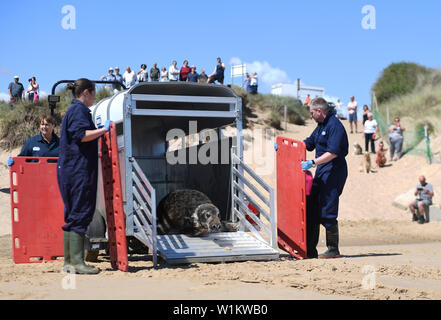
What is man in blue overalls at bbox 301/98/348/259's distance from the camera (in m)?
7.49

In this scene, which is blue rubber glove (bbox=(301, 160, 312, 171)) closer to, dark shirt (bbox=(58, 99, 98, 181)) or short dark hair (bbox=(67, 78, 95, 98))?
dark shirt (bbox=(58, 99, 98, 181))

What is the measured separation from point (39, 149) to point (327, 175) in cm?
397

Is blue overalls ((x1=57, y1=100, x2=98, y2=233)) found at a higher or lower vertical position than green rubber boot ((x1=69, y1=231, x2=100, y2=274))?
Answer: higher

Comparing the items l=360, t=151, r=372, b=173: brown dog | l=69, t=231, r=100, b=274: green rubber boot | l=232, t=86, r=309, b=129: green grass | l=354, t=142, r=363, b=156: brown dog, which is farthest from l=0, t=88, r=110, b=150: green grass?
l=69, t=231, r=100, b=274: green rubber boot

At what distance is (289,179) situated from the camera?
25.8 ft

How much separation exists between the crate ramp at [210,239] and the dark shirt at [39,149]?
120 cm

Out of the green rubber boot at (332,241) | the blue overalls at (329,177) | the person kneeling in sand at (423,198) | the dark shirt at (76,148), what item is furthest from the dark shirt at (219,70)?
the dark shirt at (76,148)

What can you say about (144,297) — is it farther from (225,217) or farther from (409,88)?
(409,88)

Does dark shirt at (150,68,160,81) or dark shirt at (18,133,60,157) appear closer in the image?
dark shirt at (18,133,60,157)

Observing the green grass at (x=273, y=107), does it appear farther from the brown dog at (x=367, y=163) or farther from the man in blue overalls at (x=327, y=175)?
the man in blue overalls at (x=327, y=175)

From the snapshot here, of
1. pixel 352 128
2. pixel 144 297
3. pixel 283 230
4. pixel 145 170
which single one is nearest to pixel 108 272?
pixel 144 297

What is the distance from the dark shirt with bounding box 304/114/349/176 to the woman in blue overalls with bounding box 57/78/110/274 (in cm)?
307

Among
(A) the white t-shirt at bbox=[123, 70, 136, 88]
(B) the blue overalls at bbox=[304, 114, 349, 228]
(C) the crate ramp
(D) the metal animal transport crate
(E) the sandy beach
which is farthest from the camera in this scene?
(A) the white t-shirt at bbox=[123, 70, 136, 88]
